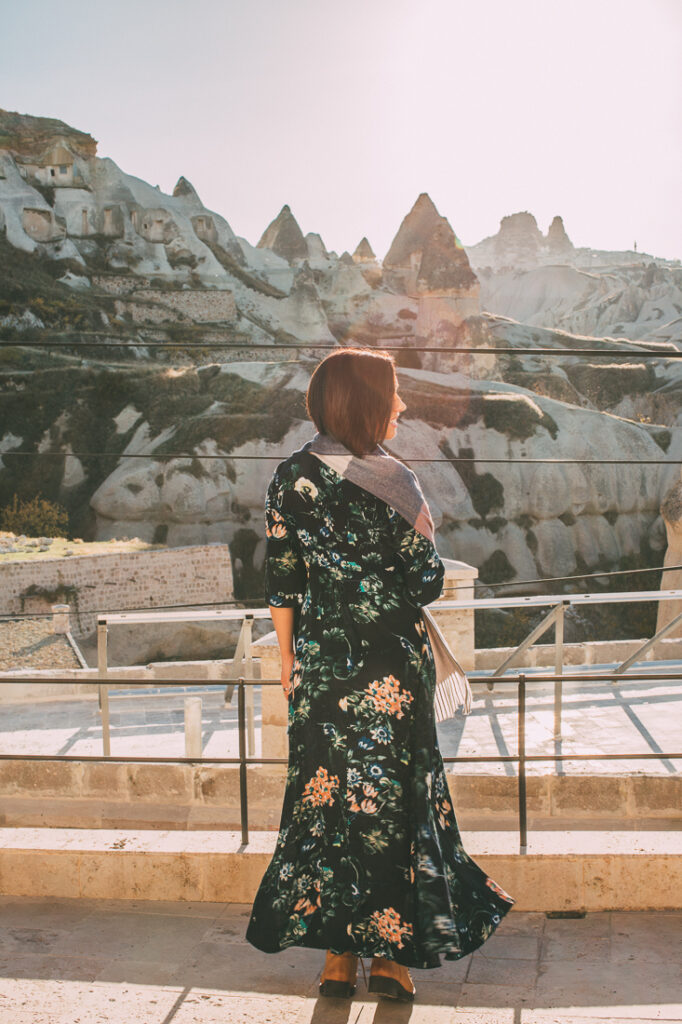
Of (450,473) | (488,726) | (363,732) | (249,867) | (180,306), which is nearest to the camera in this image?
(363,732)

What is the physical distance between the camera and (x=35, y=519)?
3094cm

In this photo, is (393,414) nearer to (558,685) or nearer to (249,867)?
(249,867)

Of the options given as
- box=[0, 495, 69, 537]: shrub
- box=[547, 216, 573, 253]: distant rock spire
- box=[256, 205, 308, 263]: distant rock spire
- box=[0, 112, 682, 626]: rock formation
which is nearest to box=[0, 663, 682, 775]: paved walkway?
box=[0, 112, 682, 626]: rock formation

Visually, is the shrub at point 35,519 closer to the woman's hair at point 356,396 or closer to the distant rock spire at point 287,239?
the woman's hair at point 356,396

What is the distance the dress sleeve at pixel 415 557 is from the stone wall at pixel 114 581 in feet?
58.5

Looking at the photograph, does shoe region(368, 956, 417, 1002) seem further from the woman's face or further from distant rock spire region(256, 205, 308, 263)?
distant rock spire region(256, 205, 308, 263)

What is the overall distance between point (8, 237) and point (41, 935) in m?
54.1

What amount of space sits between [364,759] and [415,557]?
0.49 m

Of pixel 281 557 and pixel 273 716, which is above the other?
pixel 281 557

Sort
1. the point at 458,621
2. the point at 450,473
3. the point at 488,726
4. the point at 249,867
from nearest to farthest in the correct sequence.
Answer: the point at 249,867 < the point at 488,726 < the point at 458,621 < the point at 450,473

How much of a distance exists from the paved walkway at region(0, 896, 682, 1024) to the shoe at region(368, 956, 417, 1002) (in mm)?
26

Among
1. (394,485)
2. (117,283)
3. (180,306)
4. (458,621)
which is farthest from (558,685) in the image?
(117,283)

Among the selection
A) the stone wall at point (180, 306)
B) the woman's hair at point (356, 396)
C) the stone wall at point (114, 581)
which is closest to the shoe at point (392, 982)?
the woman's hair at point (356, 396)

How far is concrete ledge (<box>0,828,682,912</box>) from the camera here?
2688 millimetres
